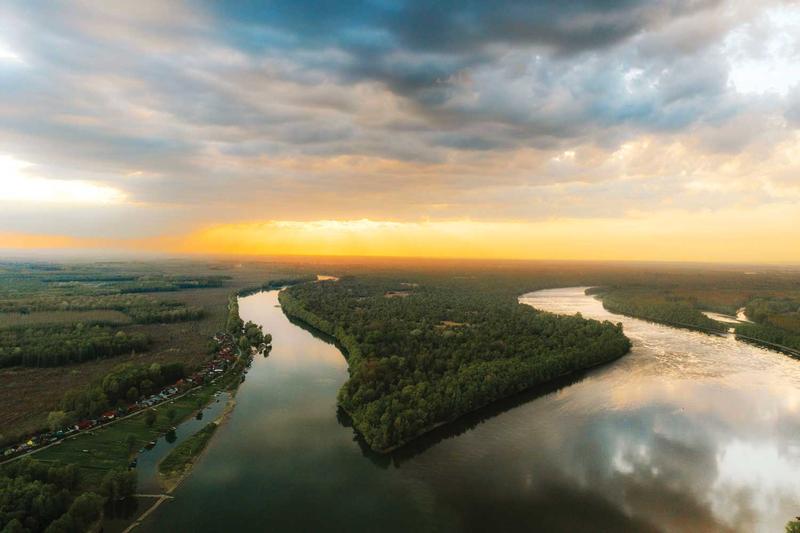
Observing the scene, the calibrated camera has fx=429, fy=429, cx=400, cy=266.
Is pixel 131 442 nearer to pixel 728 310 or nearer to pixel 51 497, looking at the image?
pixel 51 497

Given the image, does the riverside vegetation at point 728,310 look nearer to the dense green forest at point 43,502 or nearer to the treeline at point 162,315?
the dense green forest at point 43,502

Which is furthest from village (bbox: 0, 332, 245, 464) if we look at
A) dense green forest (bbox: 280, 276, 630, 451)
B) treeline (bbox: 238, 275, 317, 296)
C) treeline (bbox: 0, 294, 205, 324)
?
treeline (bbox: 238, 275, 317, 296)

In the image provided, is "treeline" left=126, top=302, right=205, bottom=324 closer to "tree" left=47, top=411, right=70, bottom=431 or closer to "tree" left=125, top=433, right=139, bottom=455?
"tree" left=47, top=411, right=70, bottom=431

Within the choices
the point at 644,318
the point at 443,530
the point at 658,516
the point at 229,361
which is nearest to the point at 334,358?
the point at 229,361

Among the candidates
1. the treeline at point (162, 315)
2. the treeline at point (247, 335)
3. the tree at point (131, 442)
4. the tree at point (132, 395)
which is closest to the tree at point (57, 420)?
the tree at point (131, 442)

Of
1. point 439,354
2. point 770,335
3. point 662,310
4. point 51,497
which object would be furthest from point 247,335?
point 662,310

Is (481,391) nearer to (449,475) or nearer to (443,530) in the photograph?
(449,475)
